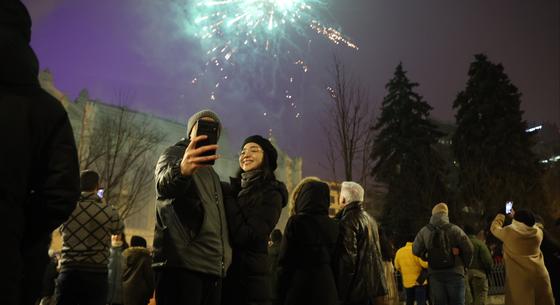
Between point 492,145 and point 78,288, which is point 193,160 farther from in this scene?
point 492,145

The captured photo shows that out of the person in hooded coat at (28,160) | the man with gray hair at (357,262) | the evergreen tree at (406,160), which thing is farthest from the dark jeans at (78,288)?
the evergreen tree at (406,160)

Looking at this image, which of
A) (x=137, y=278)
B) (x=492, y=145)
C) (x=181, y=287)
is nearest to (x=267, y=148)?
(x=181, y=287)

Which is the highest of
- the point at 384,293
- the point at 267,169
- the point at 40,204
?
the point at 267,169

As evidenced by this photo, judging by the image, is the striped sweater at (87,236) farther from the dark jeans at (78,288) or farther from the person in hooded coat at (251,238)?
the person in hooded coat at (251,238)

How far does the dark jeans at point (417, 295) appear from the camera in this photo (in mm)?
10682

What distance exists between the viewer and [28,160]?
217cm

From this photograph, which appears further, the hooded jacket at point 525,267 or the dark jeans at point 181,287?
the hooded jacket at point 525,267

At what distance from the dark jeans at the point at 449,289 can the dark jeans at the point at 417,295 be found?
8.74 ft

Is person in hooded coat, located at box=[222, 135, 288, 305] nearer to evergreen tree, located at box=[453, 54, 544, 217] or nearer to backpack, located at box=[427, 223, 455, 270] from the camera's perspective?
backpack, located at box=[427, 223, 455, 270]

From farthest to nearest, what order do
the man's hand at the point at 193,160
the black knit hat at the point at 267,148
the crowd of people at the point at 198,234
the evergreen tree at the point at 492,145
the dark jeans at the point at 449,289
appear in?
the evergreen tree at the point at 492,145, the dark jeans at the point at 449,289, the black knit hat at the point at 267,148, the man's hand at the point at 193,160, the crowd of people at the point at 198,234

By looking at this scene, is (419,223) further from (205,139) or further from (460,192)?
(205,139)

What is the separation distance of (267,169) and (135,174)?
2544 centimetres

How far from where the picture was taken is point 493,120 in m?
38.5

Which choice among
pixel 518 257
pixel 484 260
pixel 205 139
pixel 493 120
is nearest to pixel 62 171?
Answer: pixel 205 139
